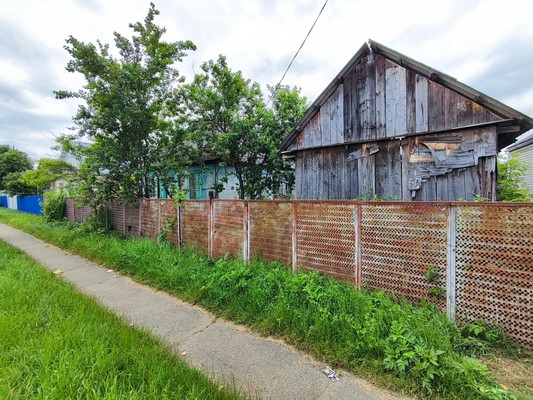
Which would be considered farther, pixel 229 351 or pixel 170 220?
pixel 170 220

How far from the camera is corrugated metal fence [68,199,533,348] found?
2490 mm

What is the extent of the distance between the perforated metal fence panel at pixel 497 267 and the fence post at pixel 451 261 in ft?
0.15

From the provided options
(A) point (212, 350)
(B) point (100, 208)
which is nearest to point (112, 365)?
(A) point (212, 350)

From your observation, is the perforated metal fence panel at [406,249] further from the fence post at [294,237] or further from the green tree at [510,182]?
the green tree at [510,182]

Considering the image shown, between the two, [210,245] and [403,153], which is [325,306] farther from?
[403,153]

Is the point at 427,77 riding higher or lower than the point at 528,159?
higher

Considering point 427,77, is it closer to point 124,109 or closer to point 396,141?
point 396,141

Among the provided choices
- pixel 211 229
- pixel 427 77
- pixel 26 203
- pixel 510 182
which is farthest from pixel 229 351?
pixel 26 203

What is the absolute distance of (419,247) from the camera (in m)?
2.97

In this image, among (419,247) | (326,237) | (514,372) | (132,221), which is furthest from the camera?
(132,221)

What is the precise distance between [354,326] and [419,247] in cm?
121

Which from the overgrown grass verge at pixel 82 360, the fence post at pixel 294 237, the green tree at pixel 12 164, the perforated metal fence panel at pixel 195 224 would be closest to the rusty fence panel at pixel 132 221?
the perforated metal fence panel at pixel 195 224

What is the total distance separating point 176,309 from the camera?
12.2ft

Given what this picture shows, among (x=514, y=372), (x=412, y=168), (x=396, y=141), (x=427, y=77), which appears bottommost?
(x=514, y=372)
